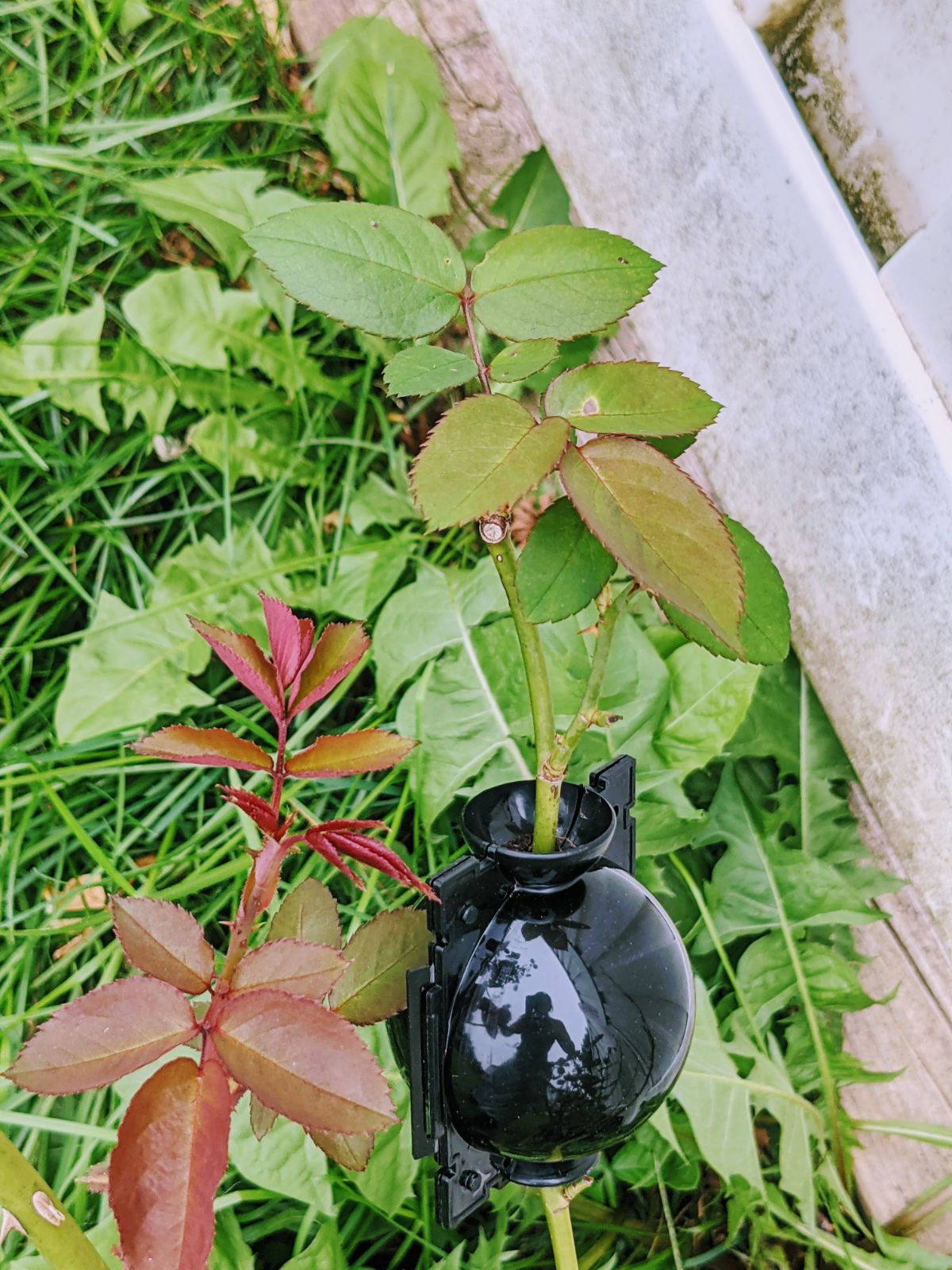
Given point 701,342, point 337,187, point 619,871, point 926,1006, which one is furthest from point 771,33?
point 926,1006

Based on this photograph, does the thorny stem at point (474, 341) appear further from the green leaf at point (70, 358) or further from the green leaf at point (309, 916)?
the green leaf at point (70, 358)

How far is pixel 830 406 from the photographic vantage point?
3.47ft

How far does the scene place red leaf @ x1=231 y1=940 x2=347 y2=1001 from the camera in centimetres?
50

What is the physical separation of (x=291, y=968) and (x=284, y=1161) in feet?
1.64

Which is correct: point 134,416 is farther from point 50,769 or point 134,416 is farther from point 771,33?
point 771,33

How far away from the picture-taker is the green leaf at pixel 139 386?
1.38 m

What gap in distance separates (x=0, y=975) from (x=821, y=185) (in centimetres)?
132

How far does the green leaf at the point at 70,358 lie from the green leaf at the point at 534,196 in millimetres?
620

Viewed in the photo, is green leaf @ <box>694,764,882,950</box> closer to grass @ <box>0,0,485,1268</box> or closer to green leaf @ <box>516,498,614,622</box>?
grass @ <box>0,0,485,1268</box>

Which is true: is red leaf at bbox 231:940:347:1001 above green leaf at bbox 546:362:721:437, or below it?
below

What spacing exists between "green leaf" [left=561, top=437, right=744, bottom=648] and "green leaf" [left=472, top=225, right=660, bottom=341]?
0.09 m

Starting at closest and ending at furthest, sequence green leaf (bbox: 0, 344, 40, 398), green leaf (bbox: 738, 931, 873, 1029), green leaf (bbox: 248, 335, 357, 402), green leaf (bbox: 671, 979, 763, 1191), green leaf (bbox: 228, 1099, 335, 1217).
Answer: green leaf (bbox: 228, 1099, 335, 1217) < green leaf (bbox: 671, 979, 763, 1191) < green leaf (bbox: 738, 931, 873, 1029) < green leaf (bbox: 0, 344, 40, 398) < green leaf (bbox: 248, 335, 357, 402)

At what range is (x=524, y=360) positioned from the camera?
1.74 feet

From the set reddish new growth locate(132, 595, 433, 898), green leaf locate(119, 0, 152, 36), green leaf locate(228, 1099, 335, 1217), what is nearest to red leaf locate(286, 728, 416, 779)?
reddish new growth locate(132, 595, 433, 898)
